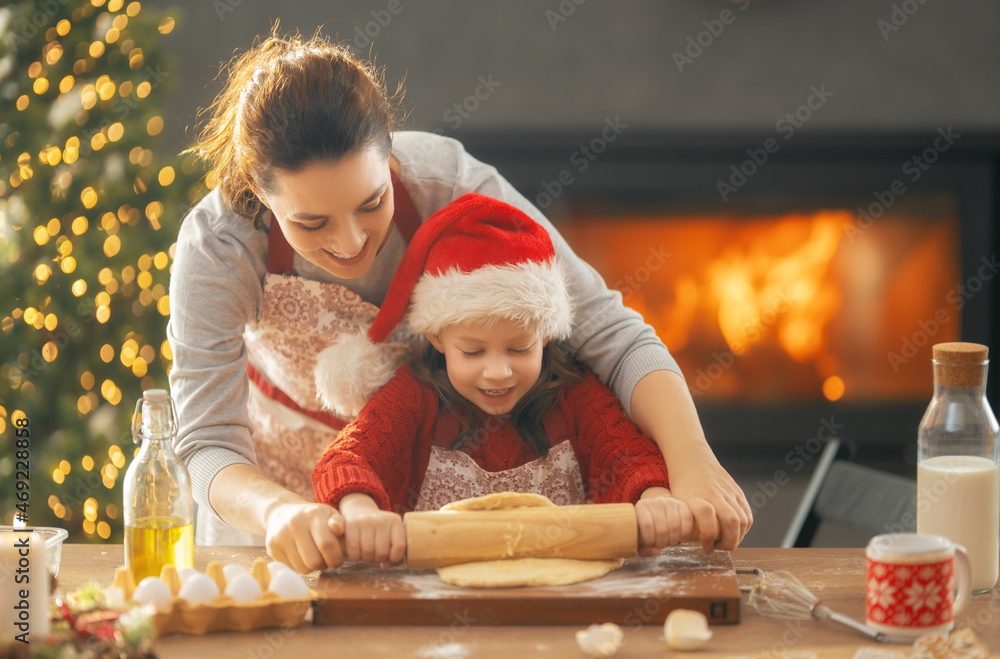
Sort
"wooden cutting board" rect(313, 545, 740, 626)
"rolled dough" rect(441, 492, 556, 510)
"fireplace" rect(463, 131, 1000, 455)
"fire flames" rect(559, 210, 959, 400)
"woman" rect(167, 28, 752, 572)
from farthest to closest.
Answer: "fire flames" rect(559, 210, 959, 400), "fireplace" rect(463, 131, 1000, 455), "woman" rect(167, 28, 752, 572), "rolled dough" rect(441, 492, 556, 510), "wooden cutting board" rect(313, 545, 740, 626)

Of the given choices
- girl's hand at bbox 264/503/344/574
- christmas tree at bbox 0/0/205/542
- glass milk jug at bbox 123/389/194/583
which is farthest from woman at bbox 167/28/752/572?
christmas tree at bbox 0/0/205/542

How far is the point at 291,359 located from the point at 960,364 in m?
0.91

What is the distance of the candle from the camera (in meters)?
0.81

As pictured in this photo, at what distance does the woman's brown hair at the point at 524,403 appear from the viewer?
1.28 m

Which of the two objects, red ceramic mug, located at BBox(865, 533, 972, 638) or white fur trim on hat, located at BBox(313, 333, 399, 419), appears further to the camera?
white fur trim on hat, located at BBox(313, 333, 399, 419)

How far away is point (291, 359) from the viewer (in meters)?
1.41

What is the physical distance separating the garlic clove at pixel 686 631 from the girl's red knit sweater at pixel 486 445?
0.26 m

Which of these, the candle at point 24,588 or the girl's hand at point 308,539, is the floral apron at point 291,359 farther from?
the candle at point 24,588

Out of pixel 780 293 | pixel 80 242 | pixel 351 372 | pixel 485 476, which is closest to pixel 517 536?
pixel 485 476

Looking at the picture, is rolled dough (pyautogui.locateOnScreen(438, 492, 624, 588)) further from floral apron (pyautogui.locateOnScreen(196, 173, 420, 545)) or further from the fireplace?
the fireplace

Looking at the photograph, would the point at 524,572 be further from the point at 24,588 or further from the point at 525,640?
the point at 24,588

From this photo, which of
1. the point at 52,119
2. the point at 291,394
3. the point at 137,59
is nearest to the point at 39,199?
the point at 52,119

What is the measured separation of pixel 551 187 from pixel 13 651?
2100 mm

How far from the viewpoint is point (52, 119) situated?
238 centimetres
